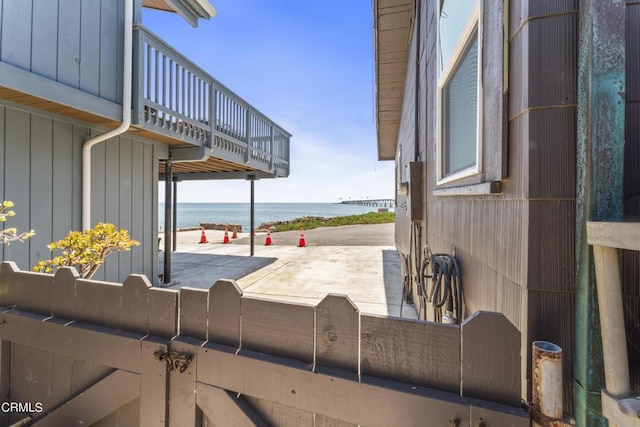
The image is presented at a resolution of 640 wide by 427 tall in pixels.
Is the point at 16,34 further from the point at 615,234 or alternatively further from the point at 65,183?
the point at 615,234

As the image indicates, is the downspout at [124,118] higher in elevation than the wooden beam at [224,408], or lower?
higher

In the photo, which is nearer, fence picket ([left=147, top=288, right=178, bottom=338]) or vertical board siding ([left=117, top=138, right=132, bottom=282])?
fence picket ([left=147, top=288, right=178, bottom=338])

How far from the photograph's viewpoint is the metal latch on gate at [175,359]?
1145 mm

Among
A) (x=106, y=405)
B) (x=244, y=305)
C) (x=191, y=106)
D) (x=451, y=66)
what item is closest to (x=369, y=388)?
(x=244, y=305)

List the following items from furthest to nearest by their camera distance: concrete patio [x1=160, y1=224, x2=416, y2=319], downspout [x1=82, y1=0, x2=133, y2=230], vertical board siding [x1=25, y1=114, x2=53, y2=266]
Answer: concrete patio [x1=160, y1=224, x2=416, y2=319] < downspout [x1=82, y1=0, x2=133, y2=230] < vertical board siding [x1=25, y1=114, x2=53, y2=266]

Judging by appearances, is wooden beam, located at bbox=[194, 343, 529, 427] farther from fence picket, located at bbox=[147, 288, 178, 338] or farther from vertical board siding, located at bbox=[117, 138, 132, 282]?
vertical board siding, located at bbox=[117, 138, 132, 282]

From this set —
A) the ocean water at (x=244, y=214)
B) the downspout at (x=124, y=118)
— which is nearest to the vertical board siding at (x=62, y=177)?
the downspout at (x=124, y=118)

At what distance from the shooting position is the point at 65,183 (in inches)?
126

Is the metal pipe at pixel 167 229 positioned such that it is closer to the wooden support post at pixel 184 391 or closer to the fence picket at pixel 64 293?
the fence picket at pixel 64 293

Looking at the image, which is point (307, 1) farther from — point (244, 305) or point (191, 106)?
point (244, 305)

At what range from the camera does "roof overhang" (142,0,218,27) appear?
4648mm

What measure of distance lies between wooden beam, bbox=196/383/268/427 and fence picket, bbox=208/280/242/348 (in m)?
0.18

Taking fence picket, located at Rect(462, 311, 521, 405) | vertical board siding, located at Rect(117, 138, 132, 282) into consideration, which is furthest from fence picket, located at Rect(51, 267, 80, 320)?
vertical board siding, located at Rect(117, 138, 132, 282)

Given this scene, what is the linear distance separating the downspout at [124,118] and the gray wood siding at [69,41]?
0.09 meters
